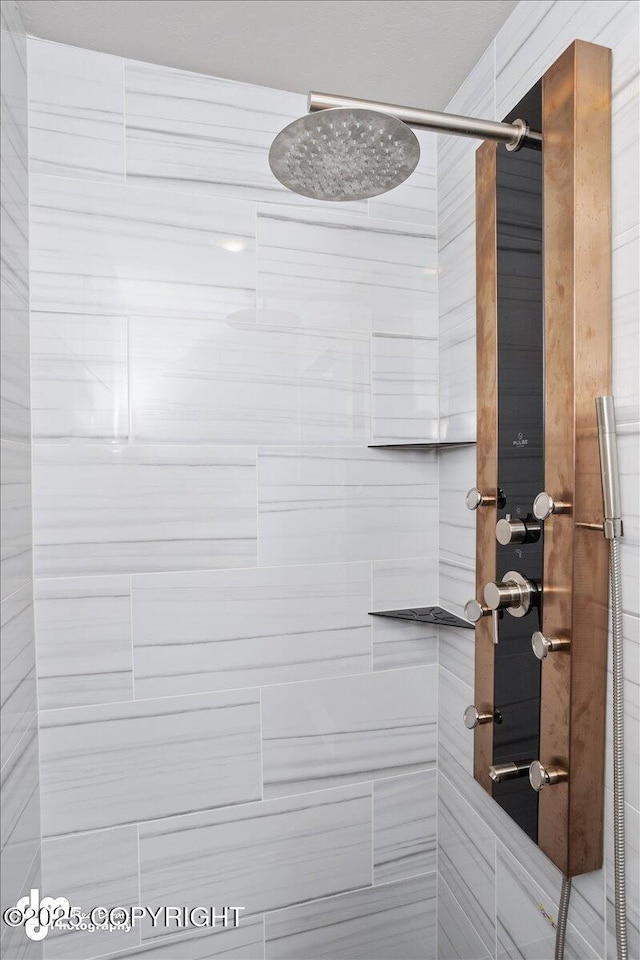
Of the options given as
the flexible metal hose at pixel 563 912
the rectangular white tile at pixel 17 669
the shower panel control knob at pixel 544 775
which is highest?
the rectangular white tile at pixel 17 669

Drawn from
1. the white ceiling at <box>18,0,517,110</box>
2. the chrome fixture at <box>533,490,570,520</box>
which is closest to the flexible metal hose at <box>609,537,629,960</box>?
the chrome fixture at <box>533,490,570,520</box>

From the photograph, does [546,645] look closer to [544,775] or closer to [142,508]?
[544,775]

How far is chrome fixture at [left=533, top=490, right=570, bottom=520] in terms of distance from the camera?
0.87m

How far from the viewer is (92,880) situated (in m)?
1.25

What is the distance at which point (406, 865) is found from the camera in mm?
1467

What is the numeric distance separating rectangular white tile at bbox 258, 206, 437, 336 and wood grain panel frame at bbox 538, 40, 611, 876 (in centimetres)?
55

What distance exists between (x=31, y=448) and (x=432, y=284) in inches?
39.7

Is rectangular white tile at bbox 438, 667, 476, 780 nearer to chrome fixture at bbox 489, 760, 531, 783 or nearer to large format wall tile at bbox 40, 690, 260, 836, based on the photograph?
chrome fixture at bbox 489, 760, 531, 783

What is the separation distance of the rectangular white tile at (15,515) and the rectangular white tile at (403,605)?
78 centimetres

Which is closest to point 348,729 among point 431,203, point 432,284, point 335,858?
point 335,858

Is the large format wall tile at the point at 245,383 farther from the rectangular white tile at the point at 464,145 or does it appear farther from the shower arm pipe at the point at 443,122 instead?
the shower arm pipe at the point at 443,122

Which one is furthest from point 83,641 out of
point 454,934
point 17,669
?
point 454,934

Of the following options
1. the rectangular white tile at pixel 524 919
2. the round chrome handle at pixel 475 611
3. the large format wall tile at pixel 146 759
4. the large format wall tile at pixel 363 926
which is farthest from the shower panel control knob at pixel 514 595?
the large format wall tile at pixel 363 926

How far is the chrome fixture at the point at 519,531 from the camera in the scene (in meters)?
0.99
